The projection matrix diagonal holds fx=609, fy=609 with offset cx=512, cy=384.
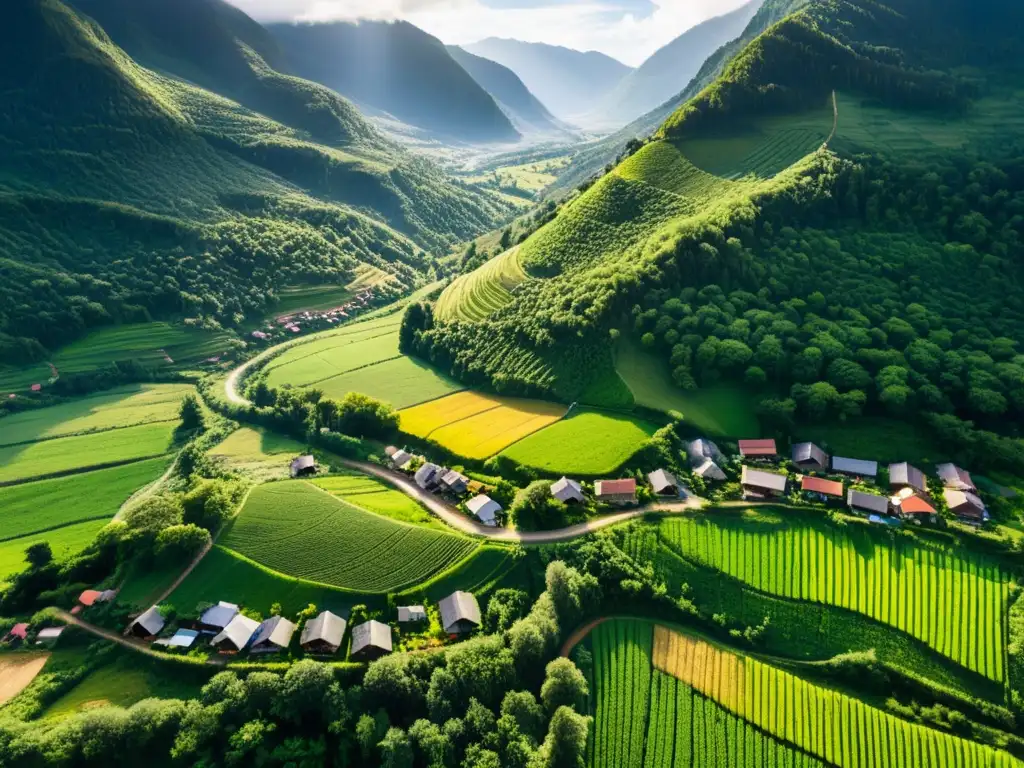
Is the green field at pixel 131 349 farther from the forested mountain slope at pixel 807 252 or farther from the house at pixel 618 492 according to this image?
the house at pixel 618 492

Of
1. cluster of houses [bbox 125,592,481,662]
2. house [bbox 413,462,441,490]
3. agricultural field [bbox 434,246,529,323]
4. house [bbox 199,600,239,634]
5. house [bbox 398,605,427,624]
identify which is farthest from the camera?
agricultural field [bbox 434,246,529,323]

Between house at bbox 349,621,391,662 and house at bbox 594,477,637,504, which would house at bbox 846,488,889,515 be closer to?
house at bbox 594,477,637,504

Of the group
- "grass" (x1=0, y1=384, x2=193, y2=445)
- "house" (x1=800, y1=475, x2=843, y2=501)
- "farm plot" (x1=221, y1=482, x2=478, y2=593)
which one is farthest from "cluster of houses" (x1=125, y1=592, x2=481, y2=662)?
"grass" (x1=0, y1=384, x2=193, y2=445)

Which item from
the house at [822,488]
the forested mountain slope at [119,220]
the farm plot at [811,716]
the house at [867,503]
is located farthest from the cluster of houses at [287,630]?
the forested mountain slope at [119,220]

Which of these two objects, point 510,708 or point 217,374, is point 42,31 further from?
point 510,708

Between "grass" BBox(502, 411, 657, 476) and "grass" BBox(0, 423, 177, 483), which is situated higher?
"grass" BBox(502, 411, 657, 476)

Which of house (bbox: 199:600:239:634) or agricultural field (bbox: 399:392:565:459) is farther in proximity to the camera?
agricultural field (bbox: 399:392:565:459)

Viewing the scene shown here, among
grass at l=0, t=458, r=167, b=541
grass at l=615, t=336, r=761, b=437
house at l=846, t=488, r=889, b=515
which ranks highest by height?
grass at l=615, t=336, r=761, b=437

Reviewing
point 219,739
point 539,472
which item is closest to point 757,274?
point 539,472
